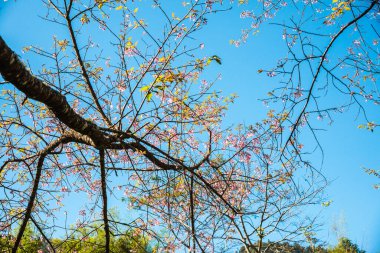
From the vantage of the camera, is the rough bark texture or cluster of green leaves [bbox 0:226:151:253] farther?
cluster of green leaves [bbox 0:226:151:253]

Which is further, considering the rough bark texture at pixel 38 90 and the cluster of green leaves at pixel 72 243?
the cluster of green leaves at pixel 72 243

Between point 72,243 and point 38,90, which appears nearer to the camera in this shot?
point 38,90

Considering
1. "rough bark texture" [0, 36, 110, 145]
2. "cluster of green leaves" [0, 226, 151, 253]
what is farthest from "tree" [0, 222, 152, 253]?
"rough bark texture" [0, 36, 110, 145]

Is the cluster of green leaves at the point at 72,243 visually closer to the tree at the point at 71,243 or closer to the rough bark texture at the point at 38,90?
the tree at the point at 71,243

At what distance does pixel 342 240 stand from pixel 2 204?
3462 centimetres

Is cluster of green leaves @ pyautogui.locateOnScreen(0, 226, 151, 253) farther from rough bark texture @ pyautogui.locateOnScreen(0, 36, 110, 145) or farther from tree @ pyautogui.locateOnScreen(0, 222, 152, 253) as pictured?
rough bark texture @ pyautogui.locateOnScreen(0, 36, 110, 145)

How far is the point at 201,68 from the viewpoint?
142 inches

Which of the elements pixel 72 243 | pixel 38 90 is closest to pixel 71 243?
pixel 72 243

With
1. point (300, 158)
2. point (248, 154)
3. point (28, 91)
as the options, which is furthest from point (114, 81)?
point (248, 154)

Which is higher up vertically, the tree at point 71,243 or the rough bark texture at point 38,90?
the rough bark texture at point 38,90

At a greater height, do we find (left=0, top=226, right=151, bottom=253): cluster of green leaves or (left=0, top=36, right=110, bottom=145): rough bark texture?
(left=0, top=36, right=110, bottom=145): rough bark texture

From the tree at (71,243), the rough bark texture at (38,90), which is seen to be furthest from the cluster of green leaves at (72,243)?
the rough bark texture at (38,90)

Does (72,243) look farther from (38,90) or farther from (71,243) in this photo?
(38,90)

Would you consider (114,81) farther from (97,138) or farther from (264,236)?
(264,236)
